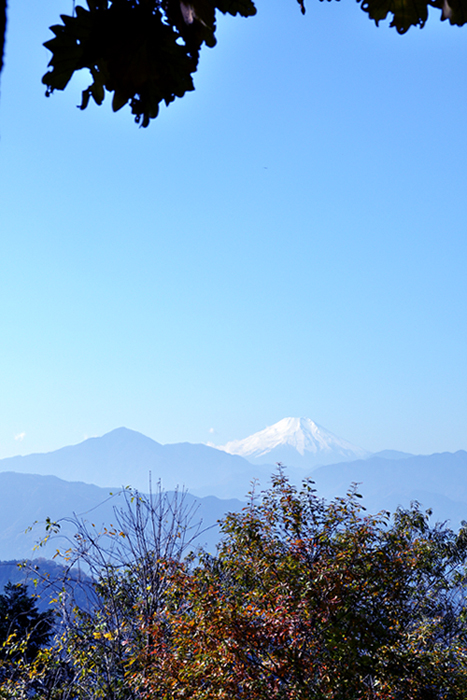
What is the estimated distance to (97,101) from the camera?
166 centimetres

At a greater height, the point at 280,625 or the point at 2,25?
the point at 2,25

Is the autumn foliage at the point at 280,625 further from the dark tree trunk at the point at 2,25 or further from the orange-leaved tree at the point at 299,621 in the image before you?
the dark tree trunk at the point at 2,25

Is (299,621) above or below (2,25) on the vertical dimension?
below

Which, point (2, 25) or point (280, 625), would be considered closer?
point (2, 25)

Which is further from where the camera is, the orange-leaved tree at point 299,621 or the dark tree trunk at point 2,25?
the orange-leaved tree at point 299,621

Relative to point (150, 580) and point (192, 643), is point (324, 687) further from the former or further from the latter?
point (150, 580)

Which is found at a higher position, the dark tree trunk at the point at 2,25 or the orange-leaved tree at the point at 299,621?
the dark tree trunk at the point at 2,25

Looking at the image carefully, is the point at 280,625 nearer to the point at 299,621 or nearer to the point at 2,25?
the point at 299,621

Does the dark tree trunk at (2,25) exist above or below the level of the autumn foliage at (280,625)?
above

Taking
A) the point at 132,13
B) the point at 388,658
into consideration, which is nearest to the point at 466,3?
the point at 132,13

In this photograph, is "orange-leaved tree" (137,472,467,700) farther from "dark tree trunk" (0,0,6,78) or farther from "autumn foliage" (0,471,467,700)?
"dark tree trunk" (0,0,6,78)

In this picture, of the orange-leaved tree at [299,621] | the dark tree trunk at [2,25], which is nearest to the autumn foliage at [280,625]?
the orange-leaved tree at [299,621]

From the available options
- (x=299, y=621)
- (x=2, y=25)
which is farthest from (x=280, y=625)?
(x=2, y=25)

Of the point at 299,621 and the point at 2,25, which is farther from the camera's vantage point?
the point at 299,621
